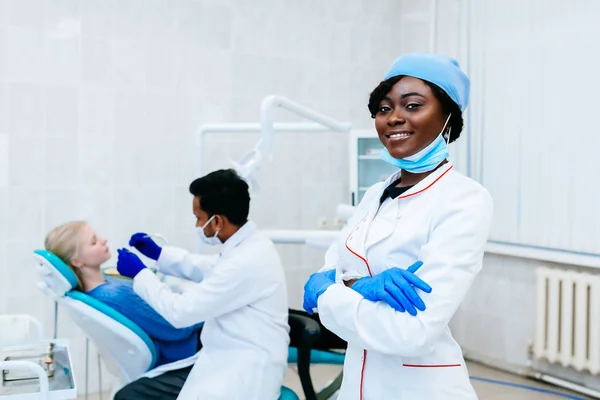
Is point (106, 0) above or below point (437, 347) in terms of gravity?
above

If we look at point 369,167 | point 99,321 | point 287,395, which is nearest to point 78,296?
point 99,321

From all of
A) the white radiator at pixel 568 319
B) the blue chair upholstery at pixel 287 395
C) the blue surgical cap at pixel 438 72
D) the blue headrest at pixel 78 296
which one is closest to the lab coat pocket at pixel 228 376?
the blue chair upholstery at pixel 287 395

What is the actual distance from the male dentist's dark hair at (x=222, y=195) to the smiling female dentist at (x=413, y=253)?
829 mm

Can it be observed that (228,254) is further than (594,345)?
No

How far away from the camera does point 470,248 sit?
1222 millimetres

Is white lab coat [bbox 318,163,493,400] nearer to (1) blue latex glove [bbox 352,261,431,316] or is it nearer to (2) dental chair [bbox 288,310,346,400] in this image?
(1) blue latex glove [bbox 352,261,431,316]

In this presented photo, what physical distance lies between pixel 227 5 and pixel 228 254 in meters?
1.99

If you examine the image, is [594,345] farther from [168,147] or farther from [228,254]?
[168,147]

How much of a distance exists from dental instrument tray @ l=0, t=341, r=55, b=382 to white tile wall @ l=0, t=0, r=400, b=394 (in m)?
1.31

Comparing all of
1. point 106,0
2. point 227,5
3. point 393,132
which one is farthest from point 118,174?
point 393,132

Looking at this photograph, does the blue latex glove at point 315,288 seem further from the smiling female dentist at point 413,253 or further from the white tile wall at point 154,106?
the white tile wall at point 154,106

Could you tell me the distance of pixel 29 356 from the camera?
5.99 feet

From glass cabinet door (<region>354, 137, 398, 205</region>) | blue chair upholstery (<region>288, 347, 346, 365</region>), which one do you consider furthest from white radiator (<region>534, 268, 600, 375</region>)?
blue chair upholstery (<region>288, 347, 346, 365</region>)

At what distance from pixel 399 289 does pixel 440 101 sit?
1.35ft
